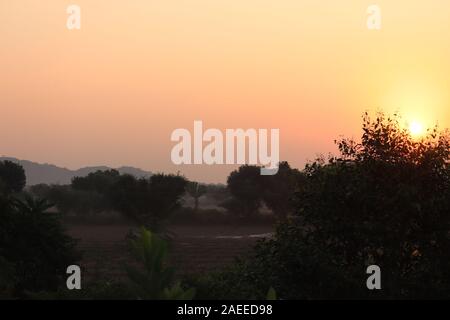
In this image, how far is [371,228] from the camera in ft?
62.1

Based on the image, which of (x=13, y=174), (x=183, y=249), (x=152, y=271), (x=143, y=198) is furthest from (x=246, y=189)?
(x=152, y=271)

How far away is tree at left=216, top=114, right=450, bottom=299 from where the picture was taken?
18.8m

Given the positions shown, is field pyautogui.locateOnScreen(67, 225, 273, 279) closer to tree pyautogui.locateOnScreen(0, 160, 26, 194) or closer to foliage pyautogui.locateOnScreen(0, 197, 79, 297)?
foliage pyautogui.locateOnScreen(0, 197, 79, 297)

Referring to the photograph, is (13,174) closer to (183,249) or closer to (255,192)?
(255,192)

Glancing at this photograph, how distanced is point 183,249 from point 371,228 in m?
49.5

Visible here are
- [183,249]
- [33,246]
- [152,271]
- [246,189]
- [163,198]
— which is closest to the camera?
→ [152,271]

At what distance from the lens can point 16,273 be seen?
2258cm

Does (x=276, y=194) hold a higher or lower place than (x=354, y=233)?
lower

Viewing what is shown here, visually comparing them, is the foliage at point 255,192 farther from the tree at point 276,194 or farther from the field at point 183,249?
the field at point 183,249

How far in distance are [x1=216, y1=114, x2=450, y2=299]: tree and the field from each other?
51.8 feet

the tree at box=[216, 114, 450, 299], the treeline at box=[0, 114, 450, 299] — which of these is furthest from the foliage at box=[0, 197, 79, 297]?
the tree at box=[216, 114, 450, 299]

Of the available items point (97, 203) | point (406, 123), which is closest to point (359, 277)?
point (406, 123)

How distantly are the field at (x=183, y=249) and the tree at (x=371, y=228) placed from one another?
15.8 meters
